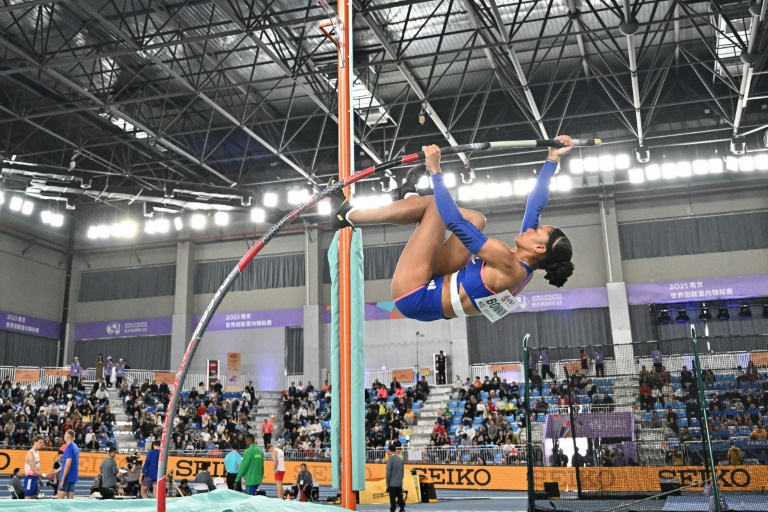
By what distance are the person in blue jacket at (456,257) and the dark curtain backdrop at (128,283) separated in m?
28.2

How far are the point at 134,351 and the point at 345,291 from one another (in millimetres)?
28348

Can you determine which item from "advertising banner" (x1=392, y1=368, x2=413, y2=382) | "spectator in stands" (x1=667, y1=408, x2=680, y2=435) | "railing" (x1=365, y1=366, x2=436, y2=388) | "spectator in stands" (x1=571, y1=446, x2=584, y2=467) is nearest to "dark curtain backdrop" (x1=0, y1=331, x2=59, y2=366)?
"railing" (x1=365, y1=366, x2=436, y2=388)

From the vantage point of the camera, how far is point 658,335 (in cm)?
2627

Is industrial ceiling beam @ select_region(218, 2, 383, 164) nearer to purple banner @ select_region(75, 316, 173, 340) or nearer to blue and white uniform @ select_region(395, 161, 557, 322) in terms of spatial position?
blue and white uniform @ select_region(395, 161, 557, 322)

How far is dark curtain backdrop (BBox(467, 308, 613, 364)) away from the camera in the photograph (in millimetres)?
26969

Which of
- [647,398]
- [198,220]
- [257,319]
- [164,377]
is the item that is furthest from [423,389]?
[647,398]

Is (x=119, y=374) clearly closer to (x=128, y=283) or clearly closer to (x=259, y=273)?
(x=128, y=283)

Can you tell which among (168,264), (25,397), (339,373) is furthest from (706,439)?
(168,264)

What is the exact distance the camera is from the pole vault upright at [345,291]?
558cm

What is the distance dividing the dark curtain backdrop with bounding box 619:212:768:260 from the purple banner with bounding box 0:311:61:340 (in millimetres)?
24470

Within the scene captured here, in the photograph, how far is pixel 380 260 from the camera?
2980 centimetres

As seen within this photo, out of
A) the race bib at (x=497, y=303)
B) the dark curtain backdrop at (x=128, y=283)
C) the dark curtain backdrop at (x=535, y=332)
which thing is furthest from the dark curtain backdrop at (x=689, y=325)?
the race bib at (x=497, y=303)

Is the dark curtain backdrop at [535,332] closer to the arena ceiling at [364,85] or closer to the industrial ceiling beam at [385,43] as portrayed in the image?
the arena ceiling at [364,85]

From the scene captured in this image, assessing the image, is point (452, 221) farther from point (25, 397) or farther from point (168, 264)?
point (168, 264)
